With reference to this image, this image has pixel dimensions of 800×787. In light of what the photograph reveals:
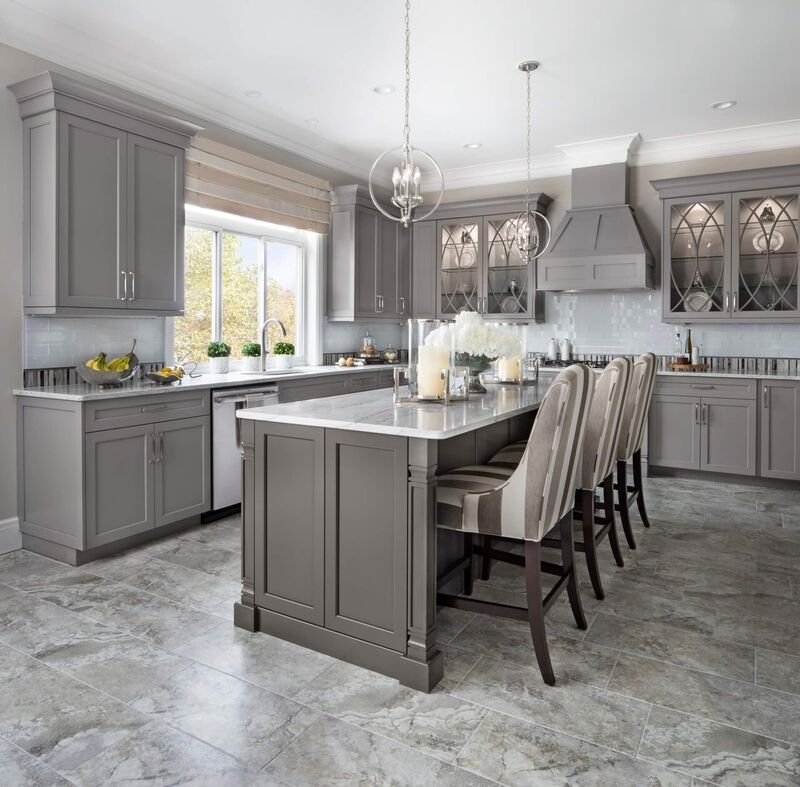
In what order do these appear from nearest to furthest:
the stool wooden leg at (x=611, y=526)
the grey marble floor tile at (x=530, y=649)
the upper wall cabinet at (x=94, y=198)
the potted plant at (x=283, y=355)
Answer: the grey marble floor tile at (x=530, y=649), the stool wooden leg at (x=611, y=526), the upper wall cabinet at (x=94, y=198), the potted plant at (x=283, y=355)

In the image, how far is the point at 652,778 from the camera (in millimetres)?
1738

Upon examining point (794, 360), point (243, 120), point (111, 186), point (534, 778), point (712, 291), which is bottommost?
point (534, 778)

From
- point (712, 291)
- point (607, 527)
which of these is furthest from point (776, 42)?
point (607, 527)

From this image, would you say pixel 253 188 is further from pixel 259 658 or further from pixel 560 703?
pixel 560 703

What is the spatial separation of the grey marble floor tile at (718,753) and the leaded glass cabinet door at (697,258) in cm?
409

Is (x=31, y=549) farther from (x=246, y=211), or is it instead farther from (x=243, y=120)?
(x=243, y=120)

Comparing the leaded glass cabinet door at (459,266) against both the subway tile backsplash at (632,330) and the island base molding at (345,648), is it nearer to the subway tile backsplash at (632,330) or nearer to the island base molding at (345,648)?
the subway tile backsplash at (632,330)

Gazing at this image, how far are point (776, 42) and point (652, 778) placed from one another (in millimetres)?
3925

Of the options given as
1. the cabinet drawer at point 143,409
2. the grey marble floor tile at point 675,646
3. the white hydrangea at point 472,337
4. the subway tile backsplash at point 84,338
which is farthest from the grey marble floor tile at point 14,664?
the grey marble floor tile at point 675,646

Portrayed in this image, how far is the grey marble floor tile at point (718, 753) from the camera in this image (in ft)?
5.73

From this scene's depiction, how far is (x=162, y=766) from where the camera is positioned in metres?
1.79

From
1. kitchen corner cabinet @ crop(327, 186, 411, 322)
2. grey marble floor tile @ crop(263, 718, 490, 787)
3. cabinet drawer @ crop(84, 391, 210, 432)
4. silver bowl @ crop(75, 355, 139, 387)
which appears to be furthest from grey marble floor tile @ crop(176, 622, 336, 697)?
kitchen corner cabinet @ crop(327, 186, 411, 322)

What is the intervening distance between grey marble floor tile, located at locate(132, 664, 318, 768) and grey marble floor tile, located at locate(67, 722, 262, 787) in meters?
0.04

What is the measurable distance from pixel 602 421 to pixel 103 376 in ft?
8.66
